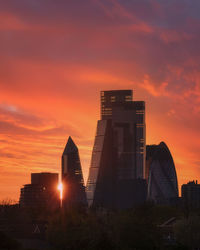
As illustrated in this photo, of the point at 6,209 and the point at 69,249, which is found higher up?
the point at 6,209

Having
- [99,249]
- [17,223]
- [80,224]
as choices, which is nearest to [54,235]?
[80,224]

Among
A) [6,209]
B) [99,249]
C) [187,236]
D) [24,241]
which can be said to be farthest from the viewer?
[6,209]

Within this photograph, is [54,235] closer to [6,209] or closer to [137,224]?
[137,224]

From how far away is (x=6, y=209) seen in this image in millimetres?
185625

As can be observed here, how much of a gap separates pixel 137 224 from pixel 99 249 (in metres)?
11.0

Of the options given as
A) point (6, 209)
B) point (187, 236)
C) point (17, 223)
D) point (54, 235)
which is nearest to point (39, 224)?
point (17, 223)

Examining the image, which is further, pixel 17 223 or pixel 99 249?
pixel 17 223

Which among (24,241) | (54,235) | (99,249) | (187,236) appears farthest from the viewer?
(24,241)

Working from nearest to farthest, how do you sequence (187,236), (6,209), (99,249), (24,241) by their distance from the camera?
(99,249)
(187,236)
(24,241)
(6,209)

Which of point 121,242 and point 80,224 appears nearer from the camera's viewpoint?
point 121,242

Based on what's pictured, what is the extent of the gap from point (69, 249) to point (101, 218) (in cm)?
1073

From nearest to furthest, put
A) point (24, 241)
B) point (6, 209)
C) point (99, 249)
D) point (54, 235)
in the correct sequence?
1. point (99, 249)
2. point (54, 235)
3. point (24, 241)
4. point (6, 209)

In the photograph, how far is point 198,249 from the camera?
14825 cm

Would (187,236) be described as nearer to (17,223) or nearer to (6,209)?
(17,223)
